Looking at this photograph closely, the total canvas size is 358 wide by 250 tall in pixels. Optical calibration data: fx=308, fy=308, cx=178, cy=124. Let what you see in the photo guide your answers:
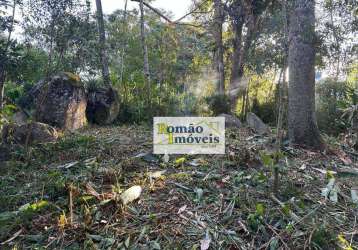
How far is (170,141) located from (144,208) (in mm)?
1831

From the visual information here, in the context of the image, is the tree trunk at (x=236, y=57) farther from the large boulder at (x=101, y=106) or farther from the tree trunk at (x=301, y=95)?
the tree trunk at (x=301, y=95)

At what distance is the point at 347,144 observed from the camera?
518 centimetres

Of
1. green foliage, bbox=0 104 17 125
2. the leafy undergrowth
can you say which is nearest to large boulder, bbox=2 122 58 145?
the leafy undergrowth

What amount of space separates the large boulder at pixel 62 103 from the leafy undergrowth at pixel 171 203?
5.52 ft

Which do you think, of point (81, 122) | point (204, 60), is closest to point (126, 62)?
point (204, 60)

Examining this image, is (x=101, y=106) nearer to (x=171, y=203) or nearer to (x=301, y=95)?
(x=301, y=95)

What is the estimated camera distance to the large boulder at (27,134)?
3797mm

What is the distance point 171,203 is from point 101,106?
4.30 m

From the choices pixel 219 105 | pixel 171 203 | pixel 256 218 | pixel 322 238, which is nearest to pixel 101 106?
pixel 219 105

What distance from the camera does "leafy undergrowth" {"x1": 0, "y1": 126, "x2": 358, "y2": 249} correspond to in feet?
6.90

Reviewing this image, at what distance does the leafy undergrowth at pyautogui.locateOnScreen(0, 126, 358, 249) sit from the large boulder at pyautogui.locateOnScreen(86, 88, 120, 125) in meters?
2.73

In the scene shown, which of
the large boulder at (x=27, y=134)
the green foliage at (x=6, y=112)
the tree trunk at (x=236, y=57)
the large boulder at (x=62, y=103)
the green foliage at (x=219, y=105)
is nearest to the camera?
the green foliage at (x=6, y=112)

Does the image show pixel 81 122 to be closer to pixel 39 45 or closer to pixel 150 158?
pixel 39 45

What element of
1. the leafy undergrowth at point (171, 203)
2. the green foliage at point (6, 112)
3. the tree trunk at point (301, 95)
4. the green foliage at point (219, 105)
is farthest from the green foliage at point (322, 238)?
the green foliage at point (219, 105)
